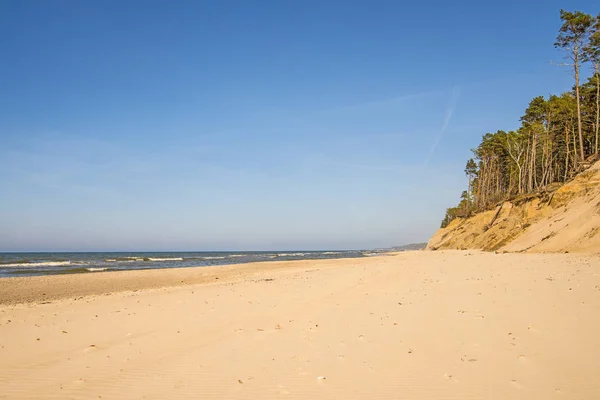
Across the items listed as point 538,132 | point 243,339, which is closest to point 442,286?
point 243,339

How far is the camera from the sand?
4449 mm

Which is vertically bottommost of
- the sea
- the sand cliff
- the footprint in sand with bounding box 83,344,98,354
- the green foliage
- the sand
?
the sea

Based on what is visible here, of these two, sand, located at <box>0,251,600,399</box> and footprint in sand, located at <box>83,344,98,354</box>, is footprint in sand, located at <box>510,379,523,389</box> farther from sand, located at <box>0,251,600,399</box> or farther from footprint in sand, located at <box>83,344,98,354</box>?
footprint in sand, located at <box>83,344,98,354</box>

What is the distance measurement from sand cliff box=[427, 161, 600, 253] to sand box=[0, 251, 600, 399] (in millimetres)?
10531

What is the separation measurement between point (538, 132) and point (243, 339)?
4733 centimetres

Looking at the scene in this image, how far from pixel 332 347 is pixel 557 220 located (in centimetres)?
2251

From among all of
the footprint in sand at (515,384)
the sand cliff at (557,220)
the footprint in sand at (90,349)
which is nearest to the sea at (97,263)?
the footprint in sand at (90,349)

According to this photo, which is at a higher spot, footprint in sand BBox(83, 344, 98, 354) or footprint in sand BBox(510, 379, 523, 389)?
footprint in sand BBox(510, 379, 523, 389)

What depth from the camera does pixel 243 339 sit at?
664 cm

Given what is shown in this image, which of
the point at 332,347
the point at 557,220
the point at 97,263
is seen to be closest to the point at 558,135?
the point at 557,220

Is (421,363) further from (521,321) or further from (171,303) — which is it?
(171,303)

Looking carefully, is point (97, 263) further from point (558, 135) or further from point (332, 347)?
point (558, 135)

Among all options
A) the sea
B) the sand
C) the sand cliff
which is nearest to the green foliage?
the sand cliff

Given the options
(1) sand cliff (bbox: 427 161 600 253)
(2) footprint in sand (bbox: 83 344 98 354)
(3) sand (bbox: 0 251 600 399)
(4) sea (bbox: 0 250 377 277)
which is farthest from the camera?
(4) sea (bbox: 0 250 377 277)
